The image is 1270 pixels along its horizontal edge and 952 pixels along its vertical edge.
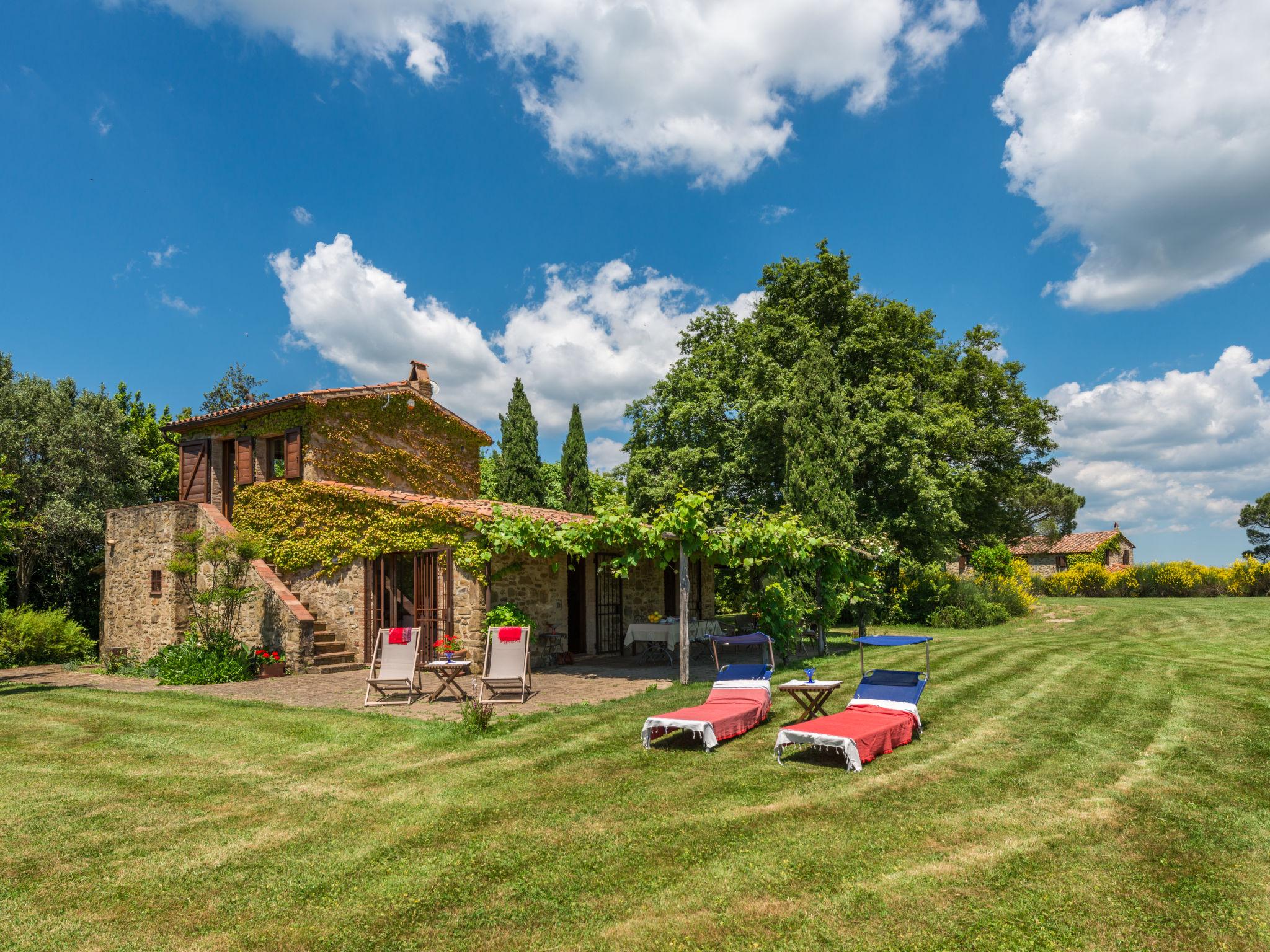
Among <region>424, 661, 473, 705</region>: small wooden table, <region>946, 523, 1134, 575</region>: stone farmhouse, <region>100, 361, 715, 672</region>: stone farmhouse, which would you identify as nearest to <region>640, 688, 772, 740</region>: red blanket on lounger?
<region>424, 661, 473, 705</region>: small wooden table

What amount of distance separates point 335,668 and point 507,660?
222 inches


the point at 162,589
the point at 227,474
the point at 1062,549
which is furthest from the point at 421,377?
the point at 1062,549

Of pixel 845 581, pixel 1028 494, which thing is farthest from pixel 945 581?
pixel 845 581

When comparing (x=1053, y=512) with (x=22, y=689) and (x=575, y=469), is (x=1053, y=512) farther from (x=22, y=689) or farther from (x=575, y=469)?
(x=22, y=689)

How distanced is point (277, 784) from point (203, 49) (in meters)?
12.1

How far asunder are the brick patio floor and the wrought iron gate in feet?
1.78

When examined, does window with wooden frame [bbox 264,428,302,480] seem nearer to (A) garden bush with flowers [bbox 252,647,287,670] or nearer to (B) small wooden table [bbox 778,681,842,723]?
(A) garden bush with flowers [bbox 252,647,287,670]

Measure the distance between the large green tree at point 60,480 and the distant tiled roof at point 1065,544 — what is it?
4496cm

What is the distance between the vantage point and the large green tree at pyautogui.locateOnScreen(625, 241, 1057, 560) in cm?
1711

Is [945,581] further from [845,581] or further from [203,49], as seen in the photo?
[203,49]

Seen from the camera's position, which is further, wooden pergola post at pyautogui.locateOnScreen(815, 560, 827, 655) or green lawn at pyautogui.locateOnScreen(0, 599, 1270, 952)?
wooden pergola post at pyautogui.locateOnScreen(815, 560, 827, 655)

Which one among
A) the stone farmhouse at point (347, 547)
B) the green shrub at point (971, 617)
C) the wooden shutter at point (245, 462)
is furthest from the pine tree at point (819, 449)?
the wooden shutter at point (245, 462)

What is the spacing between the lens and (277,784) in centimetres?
603

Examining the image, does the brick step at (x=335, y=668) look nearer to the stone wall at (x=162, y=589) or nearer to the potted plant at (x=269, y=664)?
the potted plant at (x=269, y=664)
